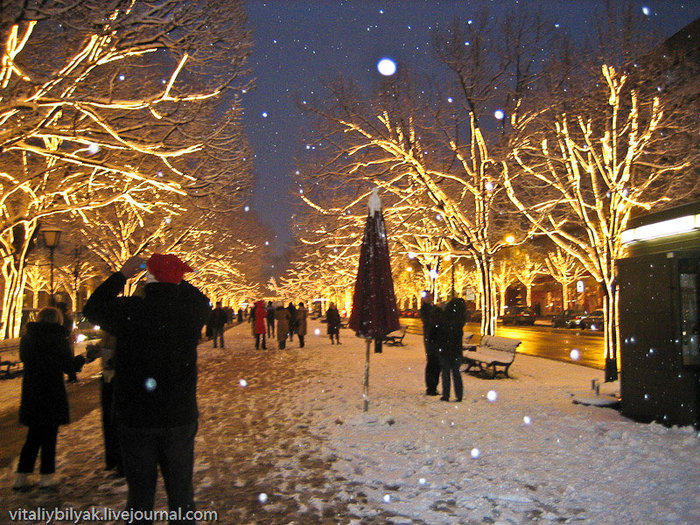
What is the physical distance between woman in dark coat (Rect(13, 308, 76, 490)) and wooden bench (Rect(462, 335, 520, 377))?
971 cm

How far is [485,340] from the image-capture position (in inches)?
589

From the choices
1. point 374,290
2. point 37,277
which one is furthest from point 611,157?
point 37,277

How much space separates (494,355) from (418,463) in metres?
7.89

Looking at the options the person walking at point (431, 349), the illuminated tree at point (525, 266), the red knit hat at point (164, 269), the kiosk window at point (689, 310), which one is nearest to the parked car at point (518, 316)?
the illuminated tree at point (525, 266)

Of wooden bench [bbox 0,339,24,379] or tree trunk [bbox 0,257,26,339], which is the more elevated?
tree trunk [bbox 0,257,26,339]

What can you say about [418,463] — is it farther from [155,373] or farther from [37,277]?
[37,277]

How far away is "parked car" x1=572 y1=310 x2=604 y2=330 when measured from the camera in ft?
133

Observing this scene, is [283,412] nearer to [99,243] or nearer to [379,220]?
[379,220]

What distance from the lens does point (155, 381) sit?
10.0 ft

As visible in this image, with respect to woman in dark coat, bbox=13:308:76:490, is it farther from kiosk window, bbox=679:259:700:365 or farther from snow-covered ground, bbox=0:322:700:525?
kiosk window, bbox=679:259:700:365

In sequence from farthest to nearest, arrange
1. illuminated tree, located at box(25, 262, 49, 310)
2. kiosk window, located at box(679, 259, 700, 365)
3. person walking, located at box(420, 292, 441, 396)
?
illuminated tree, located at box(25, 262, 49, 310), person walking, located at box(420, 292, 441, 396), kiosk window, located at box(679, 259, 700, 365)

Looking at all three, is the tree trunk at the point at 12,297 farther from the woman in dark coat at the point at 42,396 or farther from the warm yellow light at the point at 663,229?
the warm yellow light at the point at 663,229

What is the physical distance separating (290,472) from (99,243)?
25.9 m

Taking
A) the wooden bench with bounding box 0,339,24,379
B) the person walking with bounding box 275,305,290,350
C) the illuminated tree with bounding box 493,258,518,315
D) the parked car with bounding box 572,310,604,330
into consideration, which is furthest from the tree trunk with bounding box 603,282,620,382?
the illuminated tree with bounding box 493,258,518,315
